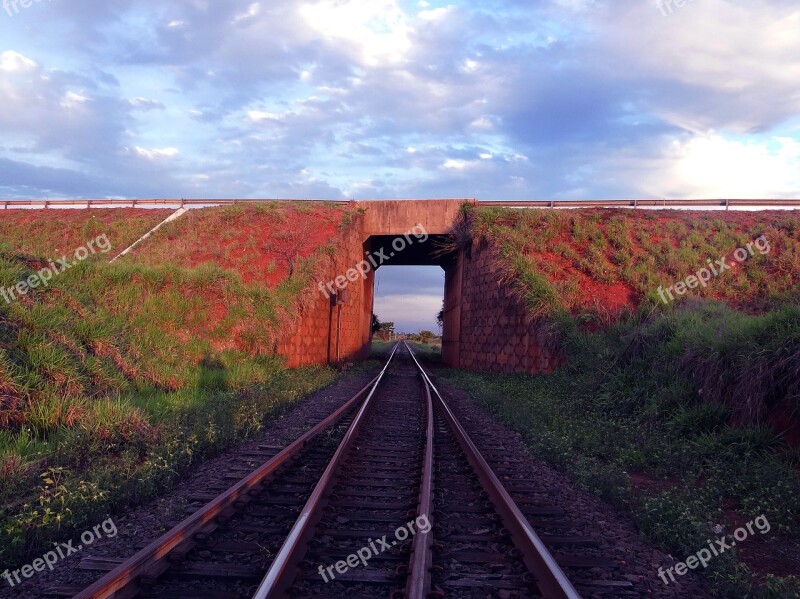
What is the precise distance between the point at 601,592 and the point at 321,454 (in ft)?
13.7

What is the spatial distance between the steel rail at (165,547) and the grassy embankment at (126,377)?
954 millimetres

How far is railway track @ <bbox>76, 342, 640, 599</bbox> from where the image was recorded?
10.9ft

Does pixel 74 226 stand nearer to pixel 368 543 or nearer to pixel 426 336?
pixel 368 543

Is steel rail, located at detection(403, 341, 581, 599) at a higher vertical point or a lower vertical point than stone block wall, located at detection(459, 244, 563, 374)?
lower

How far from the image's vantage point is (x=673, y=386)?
352 inches

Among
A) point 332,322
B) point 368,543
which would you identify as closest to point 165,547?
point 368,543

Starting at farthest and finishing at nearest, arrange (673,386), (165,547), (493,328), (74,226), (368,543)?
(74,226)
(493,328)
(673,386)
(368,543)
(165,547)

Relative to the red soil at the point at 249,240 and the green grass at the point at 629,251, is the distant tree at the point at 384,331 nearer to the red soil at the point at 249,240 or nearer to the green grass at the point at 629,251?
the red soil at the point at 249,240

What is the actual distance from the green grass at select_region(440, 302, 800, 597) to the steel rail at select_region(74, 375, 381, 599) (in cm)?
366

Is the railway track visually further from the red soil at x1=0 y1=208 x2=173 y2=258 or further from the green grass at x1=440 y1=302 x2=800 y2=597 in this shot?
the red soil at x1=0 y1=208 x2=173 y2=258

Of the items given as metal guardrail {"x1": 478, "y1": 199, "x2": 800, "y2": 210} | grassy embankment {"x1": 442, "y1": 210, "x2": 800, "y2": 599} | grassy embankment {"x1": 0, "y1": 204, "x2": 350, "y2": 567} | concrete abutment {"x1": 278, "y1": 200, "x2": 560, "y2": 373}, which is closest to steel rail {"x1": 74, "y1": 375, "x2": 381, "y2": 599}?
grassy embankment {"x1": 0, "y1": 204, "x2": 350, "y2": 567}

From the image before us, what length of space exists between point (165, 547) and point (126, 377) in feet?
21.5

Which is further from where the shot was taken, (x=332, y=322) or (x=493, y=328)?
(x=332, y=322)

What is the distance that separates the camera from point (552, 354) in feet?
50.1
